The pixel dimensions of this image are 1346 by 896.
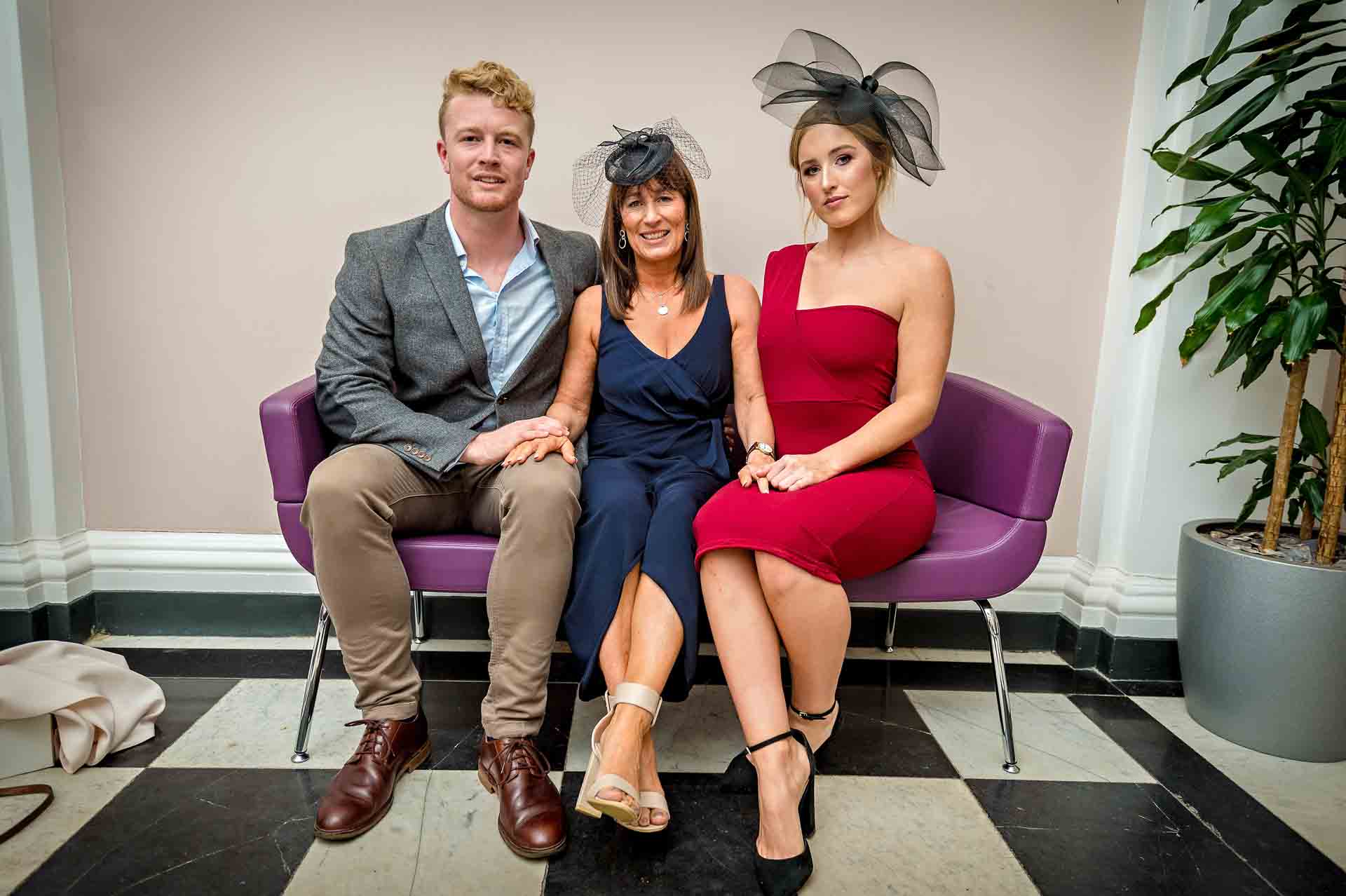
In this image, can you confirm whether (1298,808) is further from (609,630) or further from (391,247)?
(391,247)

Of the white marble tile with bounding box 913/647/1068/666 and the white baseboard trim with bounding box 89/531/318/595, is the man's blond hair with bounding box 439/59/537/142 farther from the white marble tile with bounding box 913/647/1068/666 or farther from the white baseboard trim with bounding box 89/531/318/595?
the white marble tile with bounding box 913/647/1068/666

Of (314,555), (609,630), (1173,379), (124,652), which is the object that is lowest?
(124,652)

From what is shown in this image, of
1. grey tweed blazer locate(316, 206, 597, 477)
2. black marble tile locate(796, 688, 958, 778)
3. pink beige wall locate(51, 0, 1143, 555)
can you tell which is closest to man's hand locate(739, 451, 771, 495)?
grey tweed blazer locate(316, 206, 597, 477)

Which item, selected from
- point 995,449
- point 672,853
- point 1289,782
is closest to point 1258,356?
point 995,449

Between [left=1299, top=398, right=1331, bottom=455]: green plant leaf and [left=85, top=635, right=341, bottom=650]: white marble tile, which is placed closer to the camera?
[left=1299, top=398, right=1331, bottom=455]: green plant leaf

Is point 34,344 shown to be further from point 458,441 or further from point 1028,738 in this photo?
point 1028,738

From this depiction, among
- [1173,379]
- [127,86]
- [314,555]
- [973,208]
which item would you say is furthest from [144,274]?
[1173,379]

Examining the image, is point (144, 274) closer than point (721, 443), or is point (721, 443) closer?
point (721, 443)

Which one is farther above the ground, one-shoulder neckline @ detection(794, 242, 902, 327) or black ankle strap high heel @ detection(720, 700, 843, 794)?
one-shoulder neckline @ detection(794, 242, 902, 327)

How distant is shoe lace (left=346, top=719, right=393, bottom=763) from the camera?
172cm

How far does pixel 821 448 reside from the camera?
6.26 ft

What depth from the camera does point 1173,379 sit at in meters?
2.25

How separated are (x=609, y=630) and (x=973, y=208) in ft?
5.20

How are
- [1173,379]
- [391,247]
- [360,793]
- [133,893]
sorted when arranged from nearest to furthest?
1. [133,893]
2. [360,793]
3. [391,247]
4. [1173,379]
